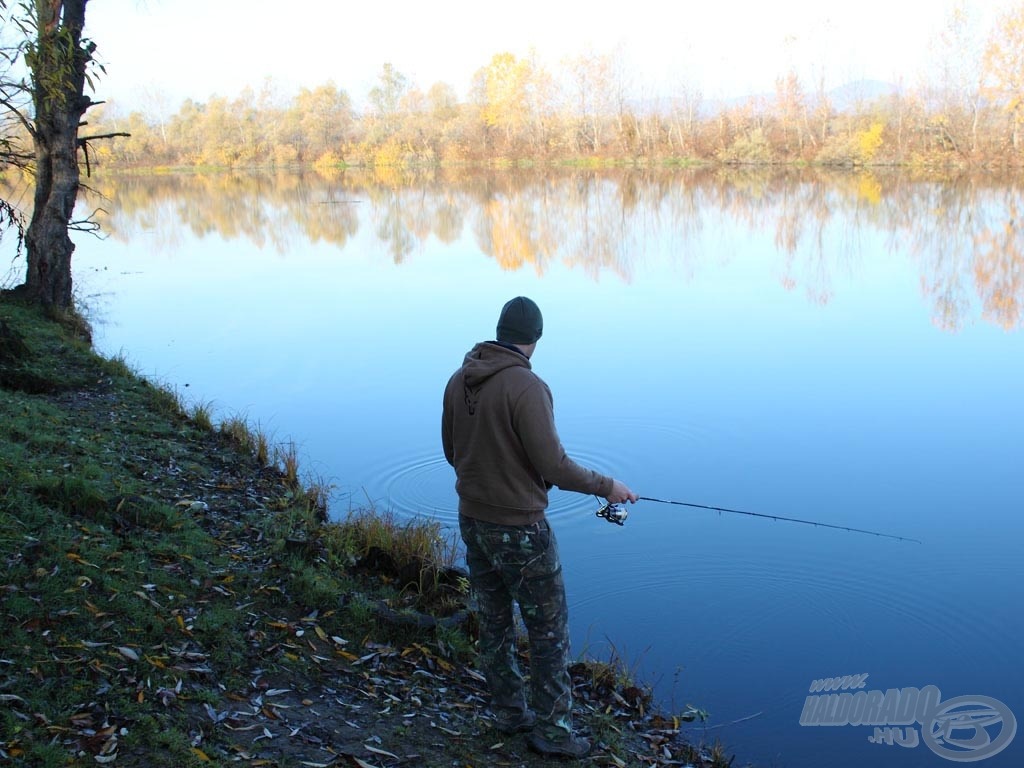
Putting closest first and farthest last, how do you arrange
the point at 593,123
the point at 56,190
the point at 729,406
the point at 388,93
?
the point at 729,406 < the point at 56,190 < the point at 593,123 < the point at 388,93

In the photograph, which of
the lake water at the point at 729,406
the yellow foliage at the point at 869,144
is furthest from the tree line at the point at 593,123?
the lake water at the point at 729,406

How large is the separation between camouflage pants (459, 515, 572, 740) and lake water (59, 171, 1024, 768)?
1.12 meters

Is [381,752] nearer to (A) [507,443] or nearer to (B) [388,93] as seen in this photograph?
(A) [507,443]

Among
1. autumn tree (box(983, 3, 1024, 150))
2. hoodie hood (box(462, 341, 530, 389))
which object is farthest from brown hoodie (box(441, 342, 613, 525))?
autumn tree (box(983, 3, 1024, 150))

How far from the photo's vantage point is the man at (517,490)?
3387 millimetres

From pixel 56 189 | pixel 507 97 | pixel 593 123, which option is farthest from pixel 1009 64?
pixel 56 189

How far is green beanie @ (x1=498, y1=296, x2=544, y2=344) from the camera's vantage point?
3.45 m

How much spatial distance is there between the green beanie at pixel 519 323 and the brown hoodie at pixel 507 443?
0.18 feet

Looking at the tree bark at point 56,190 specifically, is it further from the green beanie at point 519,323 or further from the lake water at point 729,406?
the green beanie at point 519,323

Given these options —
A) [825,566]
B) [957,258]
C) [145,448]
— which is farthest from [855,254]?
[145,448]

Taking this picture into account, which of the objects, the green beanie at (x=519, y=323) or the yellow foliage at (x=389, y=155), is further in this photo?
the yellow foliage at (x=389, y=155)

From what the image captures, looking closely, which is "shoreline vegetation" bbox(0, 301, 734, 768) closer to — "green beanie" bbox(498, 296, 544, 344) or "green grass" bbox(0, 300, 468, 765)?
"green grass" bbox(0, 300, 468, 765)

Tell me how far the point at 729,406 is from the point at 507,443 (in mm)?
6538

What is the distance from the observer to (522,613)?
3613 mm
